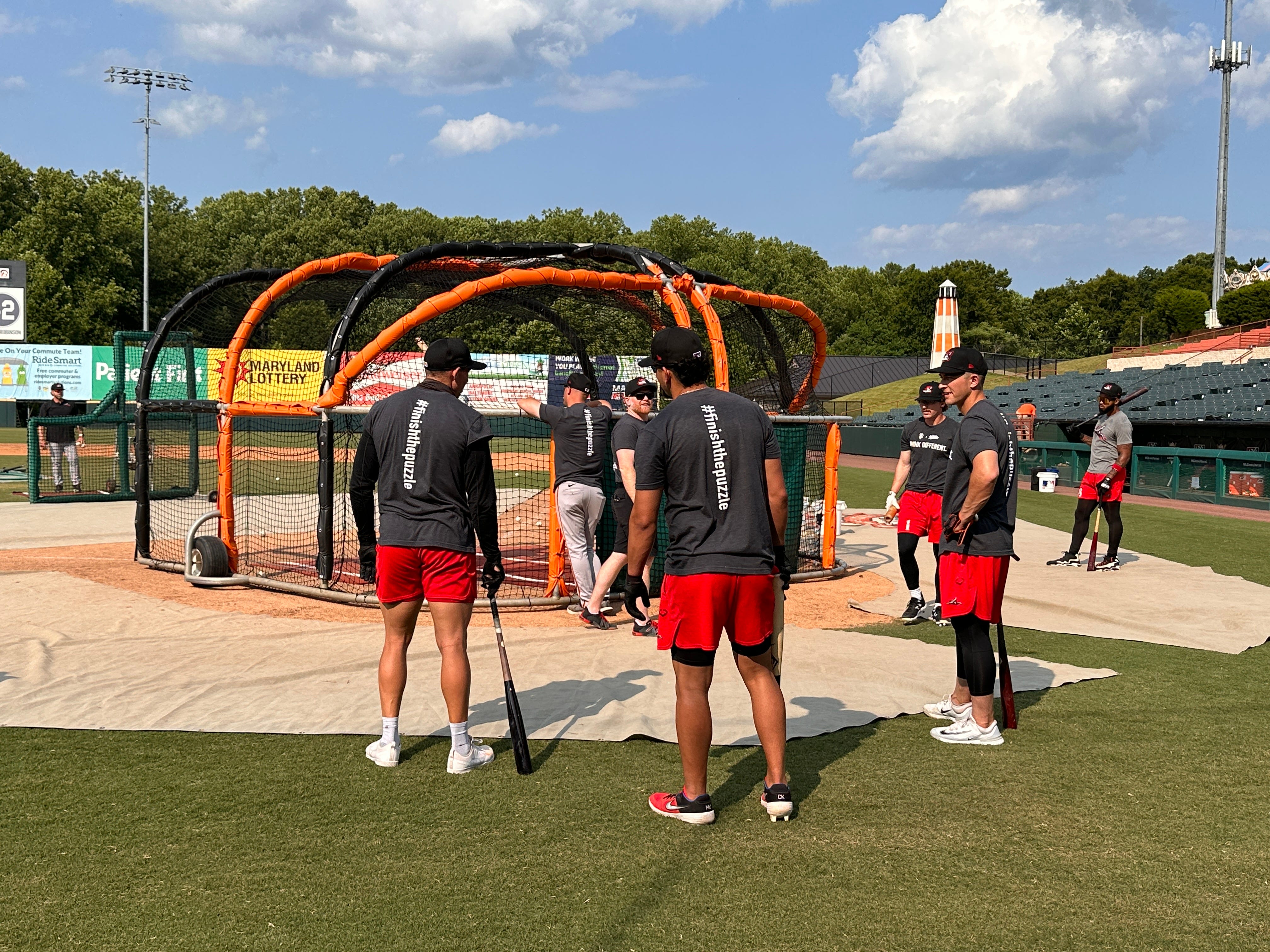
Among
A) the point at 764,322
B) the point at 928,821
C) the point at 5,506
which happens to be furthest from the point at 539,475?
the point at 928,821

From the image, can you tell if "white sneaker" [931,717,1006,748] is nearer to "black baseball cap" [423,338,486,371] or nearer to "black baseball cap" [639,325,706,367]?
"black baseball cap" [639,325,706,367]

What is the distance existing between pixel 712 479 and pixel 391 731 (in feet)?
6.29

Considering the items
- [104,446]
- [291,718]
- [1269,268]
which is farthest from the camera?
[1269,268]

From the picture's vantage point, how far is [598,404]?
8.02 metres

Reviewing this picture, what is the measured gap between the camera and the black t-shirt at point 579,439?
7.78 meters

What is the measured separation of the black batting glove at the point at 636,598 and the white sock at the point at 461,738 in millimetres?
932

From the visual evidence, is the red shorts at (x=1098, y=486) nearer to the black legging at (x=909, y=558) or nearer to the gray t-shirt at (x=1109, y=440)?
the gray t-shirt at (x=1109, y=440)

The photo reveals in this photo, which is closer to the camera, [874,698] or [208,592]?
[874,698]

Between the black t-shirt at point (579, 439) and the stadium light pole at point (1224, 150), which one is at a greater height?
the stadium light pole at point (1224, 150)

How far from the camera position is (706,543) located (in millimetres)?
3994

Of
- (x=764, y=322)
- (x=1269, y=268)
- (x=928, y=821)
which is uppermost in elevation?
→ (x=1269, y=268)

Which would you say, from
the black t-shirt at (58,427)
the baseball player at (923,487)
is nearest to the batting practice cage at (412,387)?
the baseball player at (923,487)

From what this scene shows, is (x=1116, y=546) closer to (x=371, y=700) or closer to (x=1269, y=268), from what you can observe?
(x=371, y=700)

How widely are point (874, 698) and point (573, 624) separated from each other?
2.77 metres
